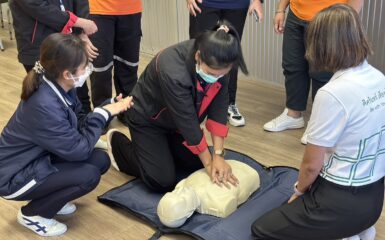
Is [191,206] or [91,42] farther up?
[91,42]

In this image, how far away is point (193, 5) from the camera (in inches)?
103

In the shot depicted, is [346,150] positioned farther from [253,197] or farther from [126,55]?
[126,55]

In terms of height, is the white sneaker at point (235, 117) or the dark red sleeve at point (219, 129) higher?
the dark red sleeve at point (219, 129)

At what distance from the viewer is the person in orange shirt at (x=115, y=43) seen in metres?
2.54

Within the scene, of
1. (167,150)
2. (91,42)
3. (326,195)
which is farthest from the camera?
(91,42)

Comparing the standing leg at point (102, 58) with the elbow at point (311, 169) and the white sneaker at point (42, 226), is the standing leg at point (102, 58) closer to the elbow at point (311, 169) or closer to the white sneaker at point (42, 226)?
the white sneaker at point (42, 226)

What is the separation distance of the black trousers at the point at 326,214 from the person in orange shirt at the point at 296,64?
0.86 meters

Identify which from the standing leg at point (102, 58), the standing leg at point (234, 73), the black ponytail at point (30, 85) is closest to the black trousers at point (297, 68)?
the standing leg at point (234, 73)

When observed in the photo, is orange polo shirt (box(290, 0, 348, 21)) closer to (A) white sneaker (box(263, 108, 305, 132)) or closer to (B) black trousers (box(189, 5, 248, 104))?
(B) black trousers (box(189, 5, 248, 104))

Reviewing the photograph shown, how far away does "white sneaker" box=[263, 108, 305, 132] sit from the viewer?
2775 millimetres

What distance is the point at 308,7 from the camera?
8.10ft

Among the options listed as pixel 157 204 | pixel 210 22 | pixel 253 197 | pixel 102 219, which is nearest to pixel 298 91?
pixel 210 22

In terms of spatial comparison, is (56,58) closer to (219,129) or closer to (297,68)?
(219,129)

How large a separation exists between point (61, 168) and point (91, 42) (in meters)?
0.92
